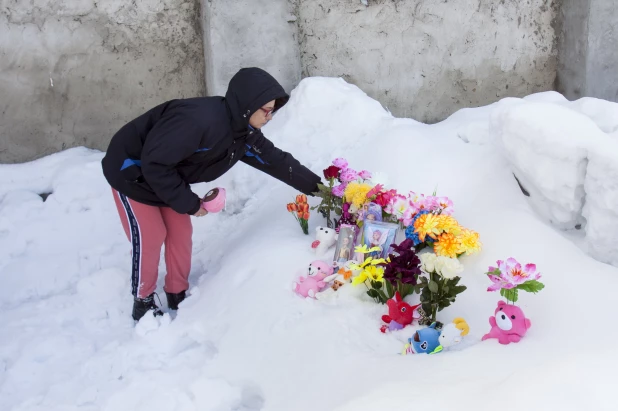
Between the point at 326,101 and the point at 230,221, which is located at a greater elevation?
the point at 326,101

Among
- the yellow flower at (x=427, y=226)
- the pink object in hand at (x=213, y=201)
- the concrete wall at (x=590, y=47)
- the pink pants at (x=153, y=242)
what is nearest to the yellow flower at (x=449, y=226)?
the yellow flower at (x=427, y=226)

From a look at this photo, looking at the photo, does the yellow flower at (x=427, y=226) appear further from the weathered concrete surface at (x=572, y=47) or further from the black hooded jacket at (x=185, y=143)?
the weathered concrete surface at (x=572, y=47)

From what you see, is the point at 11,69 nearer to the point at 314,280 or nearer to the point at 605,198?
the point at 314,280

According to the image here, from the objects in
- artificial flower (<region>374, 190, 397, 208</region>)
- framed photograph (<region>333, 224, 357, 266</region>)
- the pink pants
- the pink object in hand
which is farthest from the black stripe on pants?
artificial flower (<region>374, 190, 397, 208</region>)

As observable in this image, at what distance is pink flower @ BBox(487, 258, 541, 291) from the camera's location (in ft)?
7.23

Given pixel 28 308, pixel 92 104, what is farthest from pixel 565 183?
pixel 92 104

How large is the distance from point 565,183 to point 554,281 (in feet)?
1.33

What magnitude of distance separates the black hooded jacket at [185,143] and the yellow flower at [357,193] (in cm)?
52

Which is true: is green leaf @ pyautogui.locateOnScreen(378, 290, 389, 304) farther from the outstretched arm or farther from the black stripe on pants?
the black stripe on pants

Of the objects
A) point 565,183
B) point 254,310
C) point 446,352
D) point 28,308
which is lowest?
point 28,308

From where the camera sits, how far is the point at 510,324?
2123mm

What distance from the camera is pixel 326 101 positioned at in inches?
168

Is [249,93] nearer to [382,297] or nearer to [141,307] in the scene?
[382,297]

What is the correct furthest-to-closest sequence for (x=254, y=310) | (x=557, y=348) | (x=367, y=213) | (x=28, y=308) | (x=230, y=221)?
1. (x=230, y=221)
2. (x=28, y=308)
3. (x=367, y=213)
4. (x=254, y=310)
5. (x=557, y=348)
